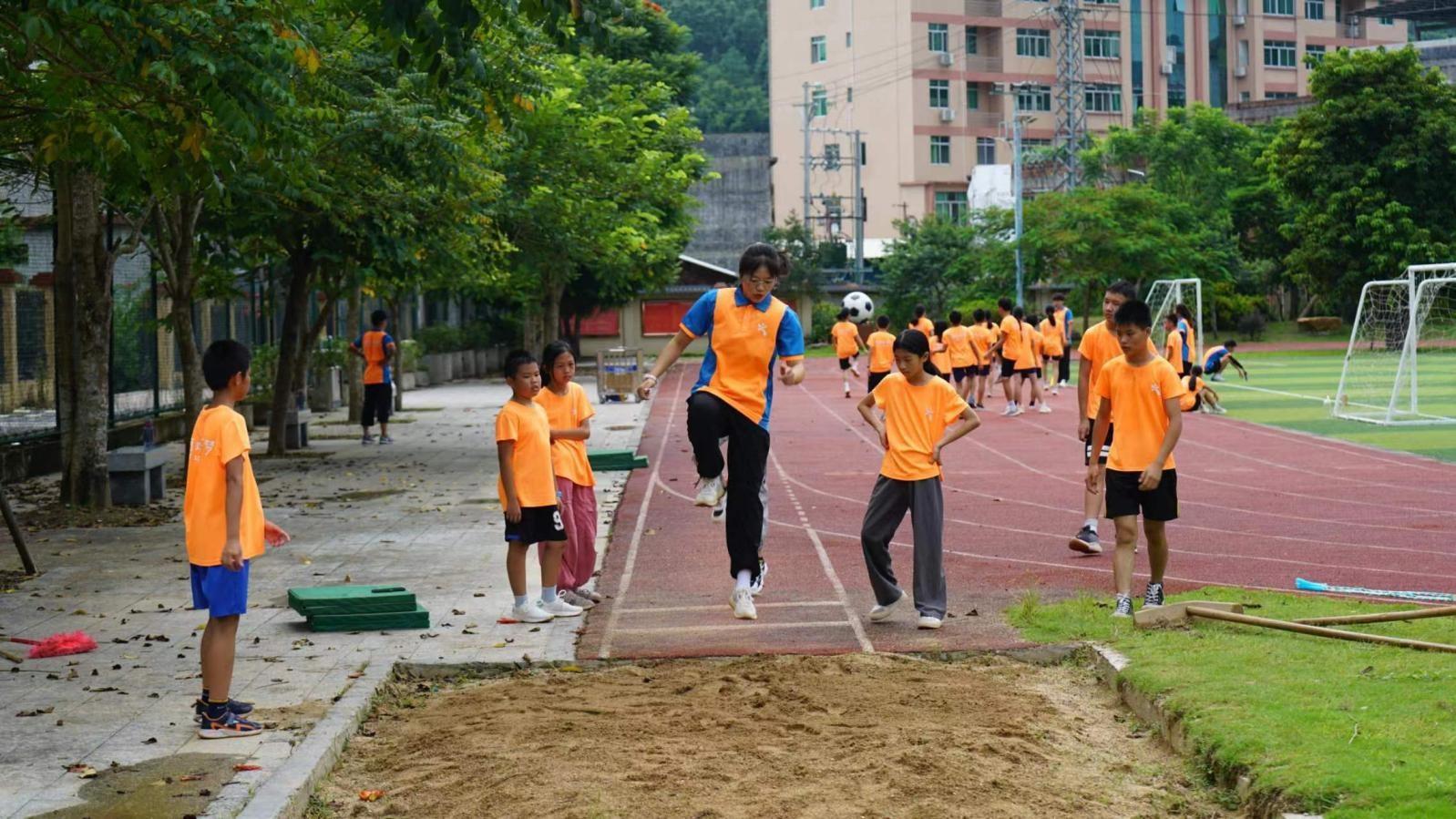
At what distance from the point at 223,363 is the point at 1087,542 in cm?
722

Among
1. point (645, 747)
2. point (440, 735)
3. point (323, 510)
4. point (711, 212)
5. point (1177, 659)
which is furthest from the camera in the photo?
point (711, 212)

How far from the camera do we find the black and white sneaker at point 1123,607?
9.34 metres

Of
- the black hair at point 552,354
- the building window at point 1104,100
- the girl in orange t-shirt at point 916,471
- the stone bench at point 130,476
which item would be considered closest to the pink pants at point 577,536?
the black hair at point 552,354

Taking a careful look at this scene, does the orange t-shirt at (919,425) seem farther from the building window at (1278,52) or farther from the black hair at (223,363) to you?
the building window at (1278,52)

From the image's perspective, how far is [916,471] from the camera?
9.40 meters

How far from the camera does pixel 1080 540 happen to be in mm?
12531

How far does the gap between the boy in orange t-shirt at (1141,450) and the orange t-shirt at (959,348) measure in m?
19.6

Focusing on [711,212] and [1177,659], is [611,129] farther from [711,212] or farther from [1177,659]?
[711,212]

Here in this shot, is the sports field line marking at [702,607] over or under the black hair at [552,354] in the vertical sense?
under

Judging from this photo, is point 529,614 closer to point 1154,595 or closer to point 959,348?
point 1154,595

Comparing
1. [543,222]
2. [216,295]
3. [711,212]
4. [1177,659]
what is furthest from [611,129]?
[711,212]

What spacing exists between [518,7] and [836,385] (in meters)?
31.3

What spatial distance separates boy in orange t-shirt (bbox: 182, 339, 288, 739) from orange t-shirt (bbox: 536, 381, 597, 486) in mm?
3080

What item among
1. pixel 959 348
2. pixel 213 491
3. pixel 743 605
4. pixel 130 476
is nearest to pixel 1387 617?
pixel 743 605
